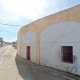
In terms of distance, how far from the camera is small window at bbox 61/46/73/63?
44.3 ft

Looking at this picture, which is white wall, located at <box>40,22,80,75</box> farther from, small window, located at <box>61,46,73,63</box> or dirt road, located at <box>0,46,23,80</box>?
dirt road, located at <box>0,46,23,80</box>

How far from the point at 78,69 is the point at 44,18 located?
7692 millimetres

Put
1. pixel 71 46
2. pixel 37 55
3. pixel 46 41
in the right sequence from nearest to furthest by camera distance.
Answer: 1. pixel 71 46
2. pixel 46 41
3. pixel 37 55

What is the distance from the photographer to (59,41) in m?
14.7

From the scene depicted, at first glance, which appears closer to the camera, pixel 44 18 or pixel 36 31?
pixel 44 18

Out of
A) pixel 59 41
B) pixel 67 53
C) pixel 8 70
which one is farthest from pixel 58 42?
pixel 8 70

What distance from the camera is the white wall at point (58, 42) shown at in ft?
41.7

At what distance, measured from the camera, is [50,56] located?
15977mm

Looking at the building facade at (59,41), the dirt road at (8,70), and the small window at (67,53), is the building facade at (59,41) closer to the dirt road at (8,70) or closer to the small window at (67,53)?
the small window at (67,53)

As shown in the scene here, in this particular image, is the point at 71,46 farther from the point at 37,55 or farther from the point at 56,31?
the point at 37,55

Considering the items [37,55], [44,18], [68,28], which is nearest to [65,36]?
[68,28]

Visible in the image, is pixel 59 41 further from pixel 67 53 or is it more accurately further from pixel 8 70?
pixel 8 70

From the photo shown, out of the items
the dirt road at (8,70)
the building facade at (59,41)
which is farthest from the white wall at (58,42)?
the dirt road at (8,70)

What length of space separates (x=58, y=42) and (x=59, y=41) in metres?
0.21
